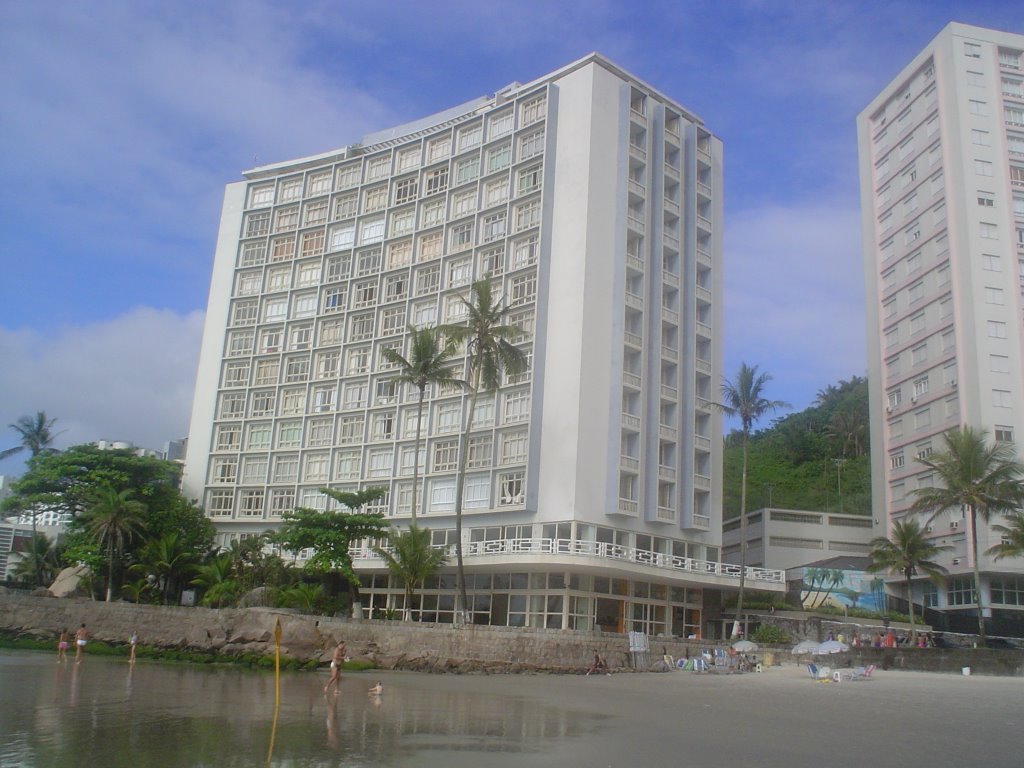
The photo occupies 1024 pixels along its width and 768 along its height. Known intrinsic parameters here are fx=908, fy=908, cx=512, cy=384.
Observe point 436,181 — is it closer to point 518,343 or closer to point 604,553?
point 518,343

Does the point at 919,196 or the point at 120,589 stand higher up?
the point at 919,196

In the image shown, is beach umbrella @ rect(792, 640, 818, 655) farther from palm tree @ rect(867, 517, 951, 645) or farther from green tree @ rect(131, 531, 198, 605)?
green tree @ rect(131, 531, 198, 605)

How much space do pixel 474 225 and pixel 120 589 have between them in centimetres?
3222

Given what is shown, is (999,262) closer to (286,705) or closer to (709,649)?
(709,649)

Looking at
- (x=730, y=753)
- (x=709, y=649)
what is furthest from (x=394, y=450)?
(x=730, y=753)

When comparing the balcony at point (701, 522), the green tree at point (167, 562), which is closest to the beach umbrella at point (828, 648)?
the balcony at point (701, 522)

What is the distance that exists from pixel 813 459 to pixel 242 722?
8693 centimetres

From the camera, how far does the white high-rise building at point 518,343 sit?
5044 cm

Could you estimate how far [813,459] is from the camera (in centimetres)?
9938

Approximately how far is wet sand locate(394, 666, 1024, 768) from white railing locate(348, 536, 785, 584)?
9011mm

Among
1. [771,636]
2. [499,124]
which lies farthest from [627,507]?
[499,124]

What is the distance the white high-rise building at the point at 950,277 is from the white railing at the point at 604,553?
695 inches

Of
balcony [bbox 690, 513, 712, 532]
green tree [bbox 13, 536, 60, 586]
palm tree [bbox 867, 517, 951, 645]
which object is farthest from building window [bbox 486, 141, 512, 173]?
green tree [bbox 13, 536, 60, 586]

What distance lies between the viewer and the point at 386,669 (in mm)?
42281
